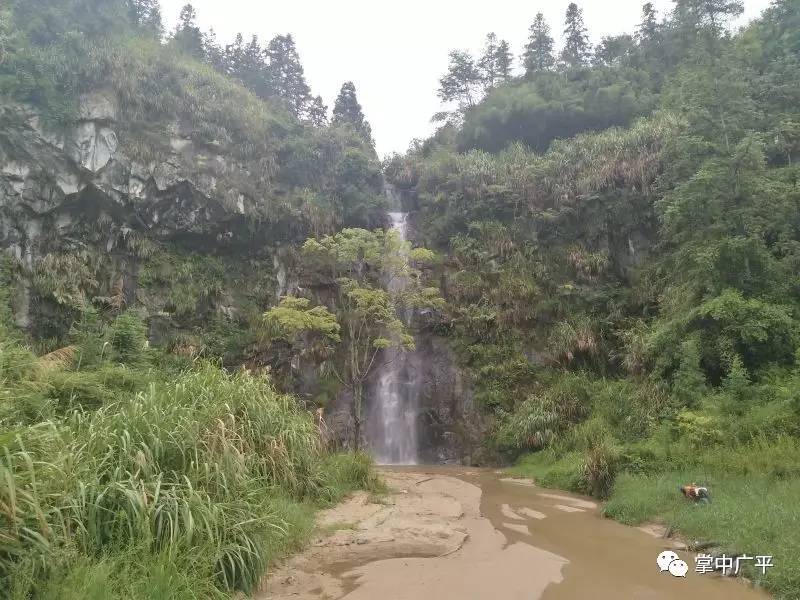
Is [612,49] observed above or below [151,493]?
above

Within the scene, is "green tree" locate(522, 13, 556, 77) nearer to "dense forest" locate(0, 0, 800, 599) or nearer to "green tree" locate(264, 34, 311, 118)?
"dense forest" locate(0, 0, 800, 599)

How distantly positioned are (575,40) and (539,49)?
11.1ft

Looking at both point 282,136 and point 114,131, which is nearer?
point 114,131

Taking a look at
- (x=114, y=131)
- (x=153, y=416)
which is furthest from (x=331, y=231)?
Answer: (x=153, y=416)

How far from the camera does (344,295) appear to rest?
1758 cm

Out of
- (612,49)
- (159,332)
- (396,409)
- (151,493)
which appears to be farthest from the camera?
(612,49)

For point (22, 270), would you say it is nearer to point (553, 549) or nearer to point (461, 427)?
point (461, 427)

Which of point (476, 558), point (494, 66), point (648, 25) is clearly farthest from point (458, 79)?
point (476, 558)

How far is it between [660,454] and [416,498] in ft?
15.6

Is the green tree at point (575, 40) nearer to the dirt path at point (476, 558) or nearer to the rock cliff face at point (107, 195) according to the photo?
the rock cliff face at point (107, 195)

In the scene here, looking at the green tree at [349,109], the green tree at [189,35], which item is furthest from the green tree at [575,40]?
the green tree at [189,35]

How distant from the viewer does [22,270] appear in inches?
639

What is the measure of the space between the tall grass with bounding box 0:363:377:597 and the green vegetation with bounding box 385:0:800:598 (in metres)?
4.99

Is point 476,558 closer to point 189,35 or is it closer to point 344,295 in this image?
point 344,295
